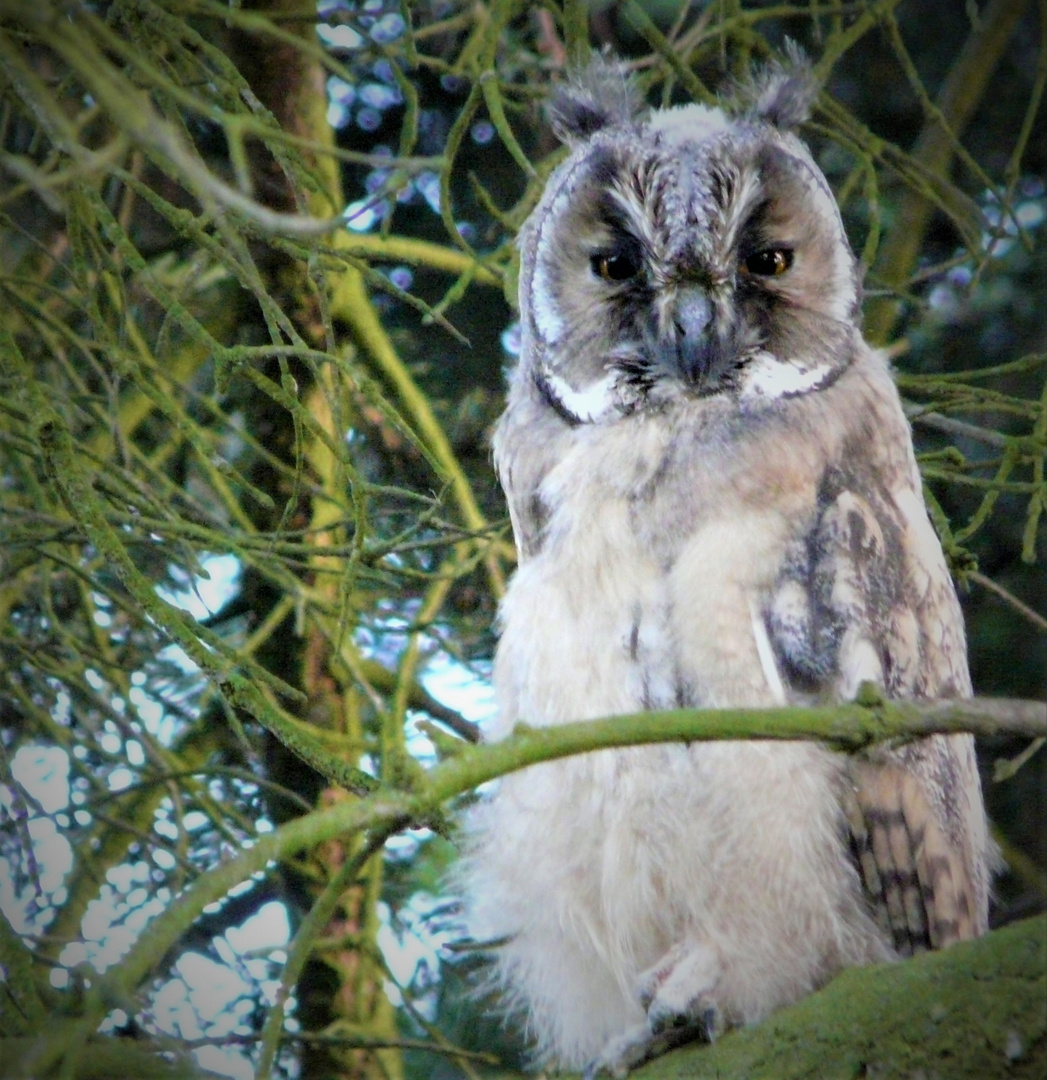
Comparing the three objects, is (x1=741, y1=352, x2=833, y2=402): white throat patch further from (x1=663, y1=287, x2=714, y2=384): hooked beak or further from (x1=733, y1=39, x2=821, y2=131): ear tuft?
(x1=733, y1=39, x2=821, y2=131): ear tuft

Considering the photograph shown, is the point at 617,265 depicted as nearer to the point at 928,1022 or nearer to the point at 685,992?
the point at 685,992

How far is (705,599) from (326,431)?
561mm

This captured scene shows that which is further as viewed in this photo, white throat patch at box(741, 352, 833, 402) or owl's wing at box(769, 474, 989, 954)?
white throat patch at box(741, 352, 833, 402)

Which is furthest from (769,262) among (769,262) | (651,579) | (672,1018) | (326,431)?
(672,1018)

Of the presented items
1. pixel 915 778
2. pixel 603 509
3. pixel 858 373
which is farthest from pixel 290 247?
pixel 915 778

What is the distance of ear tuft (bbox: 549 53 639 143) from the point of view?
2.31m

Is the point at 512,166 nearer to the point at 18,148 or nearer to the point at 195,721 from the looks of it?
the point at 18,148

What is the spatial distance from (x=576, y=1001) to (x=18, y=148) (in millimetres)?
1780

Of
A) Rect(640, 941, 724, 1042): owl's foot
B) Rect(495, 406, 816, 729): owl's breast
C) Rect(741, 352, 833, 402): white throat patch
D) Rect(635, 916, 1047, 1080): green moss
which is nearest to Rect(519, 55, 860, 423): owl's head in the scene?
Rect(741, 352, 833, 402): white throat patch

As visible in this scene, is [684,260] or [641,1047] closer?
[641,1047]

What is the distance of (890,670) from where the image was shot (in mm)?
1969

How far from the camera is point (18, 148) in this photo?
2648 millimetres

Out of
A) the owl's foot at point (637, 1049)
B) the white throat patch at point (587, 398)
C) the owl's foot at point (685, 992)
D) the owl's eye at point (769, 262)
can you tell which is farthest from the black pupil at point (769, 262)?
the owl's foot at point (637, 1049)

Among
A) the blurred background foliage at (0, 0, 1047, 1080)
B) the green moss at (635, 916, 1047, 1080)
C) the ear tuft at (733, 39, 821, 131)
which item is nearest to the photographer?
the green moss at (635, 916, 1047, 1080)
